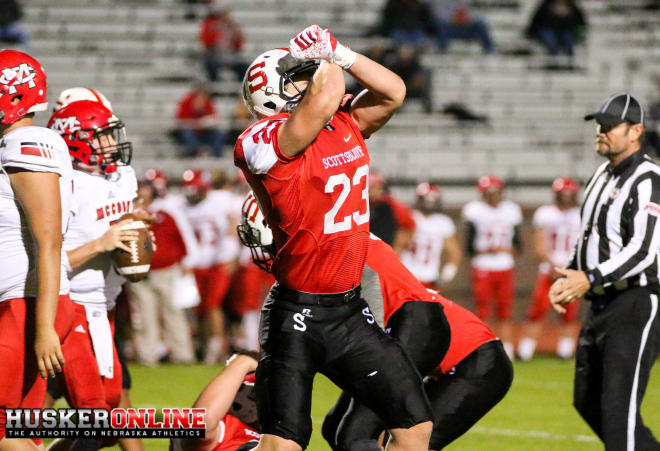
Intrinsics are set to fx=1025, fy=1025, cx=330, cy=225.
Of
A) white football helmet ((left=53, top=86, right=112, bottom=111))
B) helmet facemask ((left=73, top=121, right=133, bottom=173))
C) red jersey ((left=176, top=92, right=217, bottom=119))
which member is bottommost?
red jersey ((left=176, top=92, right=217, bottom=119))

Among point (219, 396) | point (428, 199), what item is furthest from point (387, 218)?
point (219, 396)

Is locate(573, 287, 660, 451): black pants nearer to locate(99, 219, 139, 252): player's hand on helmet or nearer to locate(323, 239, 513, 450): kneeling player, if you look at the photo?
locate(323, 239, 513, 450): kneeling player

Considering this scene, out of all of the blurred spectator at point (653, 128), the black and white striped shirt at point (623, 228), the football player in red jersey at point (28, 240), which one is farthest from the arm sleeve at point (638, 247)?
the blurred spectator at point (653, 128)

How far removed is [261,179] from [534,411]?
212 inches

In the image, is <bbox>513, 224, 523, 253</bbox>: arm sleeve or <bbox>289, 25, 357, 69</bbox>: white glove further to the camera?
<bbox>513, 224, 523, 253</bbox>: arm sleeve

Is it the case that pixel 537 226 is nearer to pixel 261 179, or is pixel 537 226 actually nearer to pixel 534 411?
pixel 534 411

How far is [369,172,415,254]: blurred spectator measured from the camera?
37.5 feet

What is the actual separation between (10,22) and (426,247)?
8754 mm

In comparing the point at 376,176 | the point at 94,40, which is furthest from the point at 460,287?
the point at 94,40

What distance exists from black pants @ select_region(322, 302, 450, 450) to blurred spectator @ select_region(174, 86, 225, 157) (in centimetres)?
1120

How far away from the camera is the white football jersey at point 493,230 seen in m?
12.4

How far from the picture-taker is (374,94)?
424 centimetres

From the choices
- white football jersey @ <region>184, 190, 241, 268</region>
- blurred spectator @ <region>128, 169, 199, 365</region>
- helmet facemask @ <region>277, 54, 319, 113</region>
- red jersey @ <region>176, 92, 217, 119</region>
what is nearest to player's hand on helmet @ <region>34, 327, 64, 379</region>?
helmet facemask @ <region>277, 54, 319, 113</region>

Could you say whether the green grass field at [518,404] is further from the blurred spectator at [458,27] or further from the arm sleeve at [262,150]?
the blurred spectator at [458,27]
